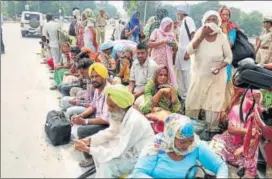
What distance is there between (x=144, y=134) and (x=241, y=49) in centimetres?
209

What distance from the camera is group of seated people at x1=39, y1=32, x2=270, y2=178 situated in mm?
2602

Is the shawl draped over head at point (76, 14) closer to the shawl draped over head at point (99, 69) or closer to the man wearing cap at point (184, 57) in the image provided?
the man wearing cap at point (184, 57)

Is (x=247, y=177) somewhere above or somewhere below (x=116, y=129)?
below

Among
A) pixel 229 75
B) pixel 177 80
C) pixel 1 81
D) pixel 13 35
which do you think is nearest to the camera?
pixel 1 81

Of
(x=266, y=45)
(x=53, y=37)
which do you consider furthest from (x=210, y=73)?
(x=53, y=37)

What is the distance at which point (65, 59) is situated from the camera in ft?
24.5

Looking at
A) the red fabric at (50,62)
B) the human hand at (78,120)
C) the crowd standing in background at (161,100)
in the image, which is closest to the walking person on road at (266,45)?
the crowd standing in background at (161,100)

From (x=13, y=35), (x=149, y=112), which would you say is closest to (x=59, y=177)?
(x=149, y=112)

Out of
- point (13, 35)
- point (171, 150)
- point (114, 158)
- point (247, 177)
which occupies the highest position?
point (13, 35)

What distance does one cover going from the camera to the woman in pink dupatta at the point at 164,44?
221 inches

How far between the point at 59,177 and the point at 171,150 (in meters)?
0.92

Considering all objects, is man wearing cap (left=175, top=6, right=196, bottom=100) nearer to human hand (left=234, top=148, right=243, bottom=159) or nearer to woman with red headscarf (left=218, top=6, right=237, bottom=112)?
woman with red headscarf (left=218, top=6, right=237, bottom=112)

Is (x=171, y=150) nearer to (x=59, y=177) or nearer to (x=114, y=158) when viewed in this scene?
(x=114, y=158)

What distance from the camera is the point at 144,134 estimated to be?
299 cm
